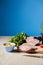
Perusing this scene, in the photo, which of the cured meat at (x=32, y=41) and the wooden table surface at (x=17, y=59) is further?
the cured meat at (x=32, y=41)

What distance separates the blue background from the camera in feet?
9.84

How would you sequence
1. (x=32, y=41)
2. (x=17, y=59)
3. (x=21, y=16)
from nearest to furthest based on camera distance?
1. (x=17, y=59)
2. (x=32, y=41)
3. (x=21, y=16)

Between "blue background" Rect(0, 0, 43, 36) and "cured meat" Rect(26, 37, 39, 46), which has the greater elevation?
"blue background" Rect(0, 0, 43, 36)

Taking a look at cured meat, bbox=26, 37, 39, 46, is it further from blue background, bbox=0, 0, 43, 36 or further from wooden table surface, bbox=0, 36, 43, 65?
blue background, bbox=0, 0, 43, 36

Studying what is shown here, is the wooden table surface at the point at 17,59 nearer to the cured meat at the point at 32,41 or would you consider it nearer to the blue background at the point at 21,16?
the cured meat at the point at 32,41

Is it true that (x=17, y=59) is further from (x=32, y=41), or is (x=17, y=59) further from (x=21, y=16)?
(x=21, y=16)

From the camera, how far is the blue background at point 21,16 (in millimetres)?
3000

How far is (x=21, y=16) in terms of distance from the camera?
10.1ft

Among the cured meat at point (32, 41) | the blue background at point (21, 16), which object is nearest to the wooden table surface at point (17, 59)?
the cured meat at point (32, 41)

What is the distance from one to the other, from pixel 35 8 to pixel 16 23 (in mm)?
430

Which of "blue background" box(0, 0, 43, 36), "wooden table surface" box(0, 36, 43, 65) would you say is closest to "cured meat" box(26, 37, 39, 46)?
"wooden table surface" box(0, 36, 43, 65)

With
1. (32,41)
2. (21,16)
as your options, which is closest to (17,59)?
(32,41)

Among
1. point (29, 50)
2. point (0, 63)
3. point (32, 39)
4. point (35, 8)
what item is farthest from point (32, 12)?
point (0, 63)

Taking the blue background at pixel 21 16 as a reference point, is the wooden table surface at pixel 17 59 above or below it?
below
